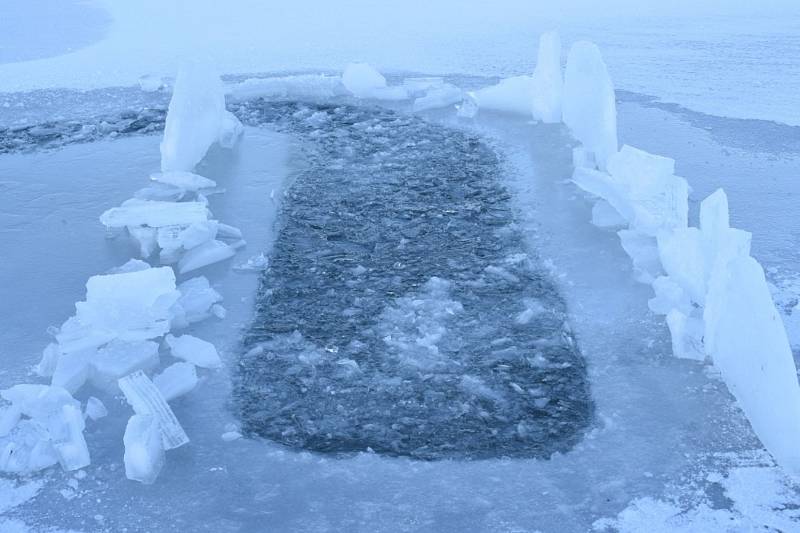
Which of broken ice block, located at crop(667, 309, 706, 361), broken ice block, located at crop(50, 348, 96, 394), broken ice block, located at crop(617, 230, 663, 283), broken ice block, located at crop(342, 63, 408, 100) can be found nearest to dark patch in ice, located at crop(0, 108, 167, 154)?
broken ice block, located at crop(342, 63, 408, 100)

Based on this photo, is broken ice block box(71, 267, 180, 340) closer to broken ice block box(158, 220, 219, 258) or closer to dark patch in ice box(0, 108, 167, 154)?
broken ice block box(158, 220, 219, 258)

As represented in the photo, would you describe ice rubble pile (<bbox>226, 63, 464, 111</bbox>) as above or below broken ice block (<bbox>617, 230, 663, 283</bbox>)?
above

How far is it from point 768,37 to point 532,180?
491 cm

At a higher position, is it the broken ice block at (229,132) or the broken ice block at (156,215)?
the broken ice block at (229,132)

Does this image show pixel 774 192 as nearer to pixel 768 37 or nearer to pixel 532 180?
pixel 532 180

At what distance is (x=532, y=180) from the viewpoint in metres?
4.77

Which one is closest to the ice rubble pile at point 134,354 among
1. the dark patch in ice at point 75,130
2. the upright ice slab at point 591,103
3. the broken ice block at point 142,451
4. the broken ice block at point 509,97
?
the broken ice block at point 142,451

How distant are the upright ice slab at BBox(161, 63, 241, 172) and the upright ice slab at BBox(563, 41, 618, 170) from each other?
225 cm

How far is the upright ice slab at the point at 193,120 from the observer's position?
4.90 metres

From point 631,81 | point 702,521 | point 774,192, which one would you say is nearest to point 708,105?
point 631,81

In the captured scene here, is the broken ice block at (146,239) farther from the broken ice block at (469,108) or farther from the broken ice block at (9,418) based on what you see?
the broken ice block at (469,108)

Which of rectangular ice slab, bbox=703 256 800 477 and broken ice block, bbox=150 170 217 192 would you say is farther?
broken ice block, bbox=150 170 217 192

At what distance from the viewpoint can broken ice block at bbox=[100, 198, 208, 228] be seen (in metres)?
4.00

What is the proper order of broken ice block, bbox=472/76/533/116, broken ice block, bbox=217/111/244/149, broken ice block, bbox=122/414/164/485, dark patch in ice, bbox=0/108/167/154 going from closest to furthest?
broken ice block, bbox=122/414/164/485
broken ice block, bbox=217/111/244/149
dark patch in ice, bbox=0/108/167/154
broken ice block, bbox=472/76/533/116
